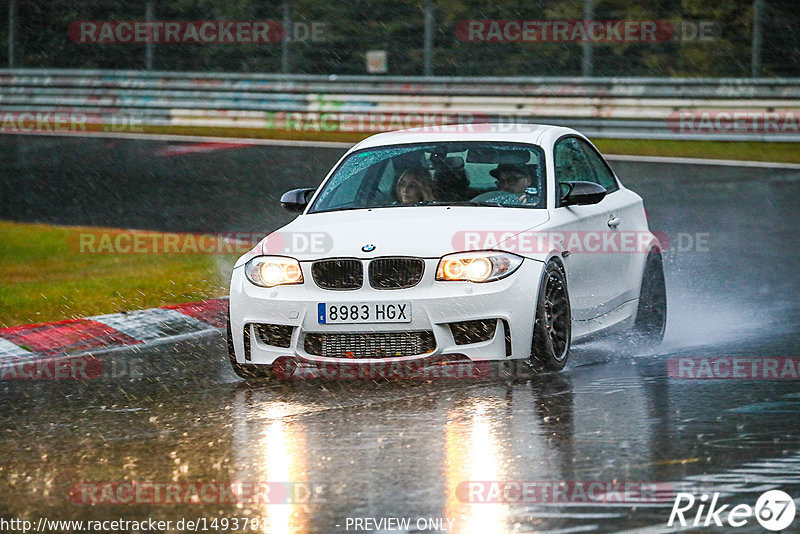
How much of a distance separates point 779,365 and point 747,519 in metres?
3.56

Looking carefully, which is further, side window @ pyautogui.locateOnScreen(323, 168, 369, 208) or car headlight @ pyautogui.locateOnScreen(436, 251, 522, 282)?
side window @ pyautogui.locateOnScreen(323, 168, 369, 208)

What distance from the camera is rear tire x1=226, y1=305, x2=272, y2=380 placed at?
28.2 feet

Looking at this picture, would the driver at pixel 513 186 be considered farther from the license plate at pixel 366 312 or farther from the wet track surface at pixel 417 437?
the license plate at pixel 366 312

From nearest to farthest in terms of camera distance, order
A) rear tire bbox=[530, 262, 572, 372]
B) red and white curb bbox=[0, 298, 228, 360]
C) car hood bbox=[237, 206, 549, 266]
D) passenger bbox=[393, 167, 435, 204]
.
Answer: rear tire bbox=[530, 262, 572, 372] < car hood bbox=[237, 206, 549, 266] < passenger bbox=[393, 167, 435, 204] < red and white curb bbox=[0, 298, 228, 360]

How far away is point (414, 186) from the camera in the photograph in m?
9.55

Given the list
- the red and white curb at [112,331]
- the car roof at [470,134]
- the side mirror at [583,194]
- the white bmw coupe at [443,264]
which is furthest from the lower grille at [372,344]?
the red and white curb at [112,331]

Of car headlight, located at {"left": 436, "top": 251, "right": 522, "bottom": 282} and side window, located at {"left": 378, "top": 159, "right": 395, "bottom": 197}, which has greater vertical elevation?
side window, located at {"left": 378, "top": 159, "right": 395, "bottom": 197}

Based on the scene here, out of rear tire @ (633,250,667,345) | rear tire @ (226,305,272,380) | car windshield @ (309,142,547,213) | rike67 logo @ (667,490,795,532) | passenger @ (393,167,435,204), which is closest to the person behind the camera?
rike67 logo @ (667,490,795,532)

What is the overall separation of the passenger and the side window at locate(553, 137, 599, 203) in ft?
2.69

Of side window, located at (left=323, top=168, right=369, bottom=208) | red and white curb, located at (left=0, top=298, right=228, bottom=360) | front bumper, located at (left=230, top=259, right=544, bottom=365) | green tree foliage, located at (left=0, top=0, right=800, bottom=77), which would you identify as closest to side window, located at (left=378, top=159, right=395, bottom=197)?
side window, located at (left=323, top=168, right=369, bottom=208)

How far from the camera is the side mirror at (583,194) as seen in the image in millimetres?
9133

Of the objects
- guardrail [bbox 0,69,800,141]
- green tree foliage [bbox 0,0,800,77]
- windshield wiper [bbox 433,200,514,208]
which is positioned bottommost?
windshield wiper [bbox 433,200,514,208]

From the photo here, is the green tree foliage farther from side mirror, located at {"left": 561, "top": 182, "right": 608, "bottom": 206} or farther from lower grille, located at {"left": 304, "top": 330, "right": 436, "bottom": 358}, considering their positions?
lower grille, located at {"left": 304, "top": 330, "right": 436, "bottom": 358}

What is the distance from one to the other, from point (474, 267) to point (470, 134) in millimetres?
1781
